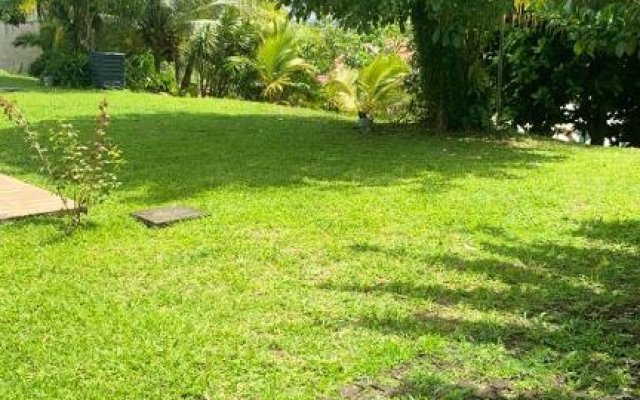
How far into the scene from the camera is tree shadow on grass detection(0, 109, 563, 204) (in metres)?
7.63

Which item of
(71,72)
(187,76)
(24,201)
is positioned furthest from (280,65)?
(24,201)

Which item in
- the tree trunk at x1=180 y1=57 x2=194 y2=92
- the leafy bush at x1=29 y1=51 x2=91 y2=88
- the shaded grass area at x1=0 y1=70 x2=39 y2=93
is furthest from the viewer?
the tree trunk at x1=180 y1=57 x2=194 y2=92

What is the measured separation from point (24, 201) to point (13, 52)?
77.1 feet

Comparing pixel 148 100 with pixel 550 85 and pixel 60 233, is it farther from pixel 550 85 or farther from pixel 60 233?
pixel 60 233

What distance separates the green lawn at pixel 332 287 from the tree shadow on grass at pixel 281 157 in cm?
7

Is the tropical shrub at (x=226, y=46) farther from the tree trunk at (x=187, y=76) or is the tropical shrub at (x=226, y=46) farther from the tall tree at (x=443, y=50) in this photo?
the tall tree at (x=443, y=50)

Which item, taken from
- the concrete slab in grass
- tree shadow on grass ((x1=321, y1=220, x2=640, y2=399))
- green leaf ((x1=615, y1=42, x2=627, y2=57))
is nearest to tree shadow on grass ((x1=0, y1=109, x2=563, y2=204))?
the concrete slab in grass

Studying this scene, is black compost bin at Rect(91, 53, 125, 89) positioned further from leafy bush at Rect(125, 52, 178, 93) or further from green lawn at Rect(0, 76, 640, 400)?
green lawn at Rect(0, 76, 640, 400)

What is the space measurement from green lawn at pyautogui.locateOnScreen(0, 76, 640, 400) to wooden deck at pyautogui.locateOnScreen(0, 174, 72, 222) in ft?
0.88

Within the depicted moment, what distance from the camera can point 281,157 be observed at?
30.0 feet

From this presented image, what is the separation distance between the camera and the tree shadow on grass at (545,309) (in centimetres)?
341

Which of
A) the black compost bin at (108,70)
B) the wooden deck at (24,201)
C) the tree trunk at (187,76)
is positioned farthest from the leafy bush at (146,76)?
the wooden deck at (24,201)

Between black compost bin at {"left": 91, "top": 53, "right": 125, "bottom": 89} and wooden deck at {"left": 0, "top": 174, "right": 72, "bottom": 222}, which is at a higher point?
black compost bin at {"left": 91, "top": 53, "right": 125, "bottom": 89}

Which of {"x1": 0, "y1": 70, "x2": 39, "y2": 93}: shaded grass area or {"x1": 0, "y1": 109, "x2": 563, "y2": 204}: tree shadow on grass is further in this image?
{"x1": 0, "y1": 70, "x2": 39, "y2": 93}: shaded grass area
